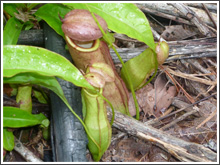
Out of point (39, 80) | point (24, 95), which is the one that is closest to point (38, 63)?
point (39, 80)

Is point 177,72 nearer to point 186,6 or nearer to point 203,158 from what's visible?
point 186,6

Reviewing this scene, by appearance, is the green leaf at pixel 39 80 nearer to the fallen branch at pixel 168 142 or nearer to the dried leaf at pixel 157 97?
the fallen branch at pixel 168 142

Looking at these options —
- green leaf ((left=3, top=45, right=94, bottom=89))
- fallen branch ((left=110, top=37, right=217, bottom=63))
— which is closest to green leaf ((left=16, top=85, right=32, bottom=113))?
green leaf ((left=3, top=45, right=94, bottom=89))

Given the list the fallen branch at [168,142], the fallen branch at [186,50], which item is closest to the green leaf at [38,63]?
the fallen branch at [168,142]

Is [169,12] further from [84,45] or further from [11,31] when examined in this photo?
[11,31]

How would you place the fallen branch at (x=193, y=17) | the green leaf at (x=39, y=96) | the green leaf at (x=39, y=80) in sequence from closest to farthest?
1. the green leaf at (x=39, y=80)
2. the green leaf at (x=39, y=96)
3. the fallen branch at (x=193, y=17)

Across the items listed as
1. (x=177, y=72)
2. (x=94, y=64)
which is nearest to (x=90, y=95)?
(x=94, y=64)
